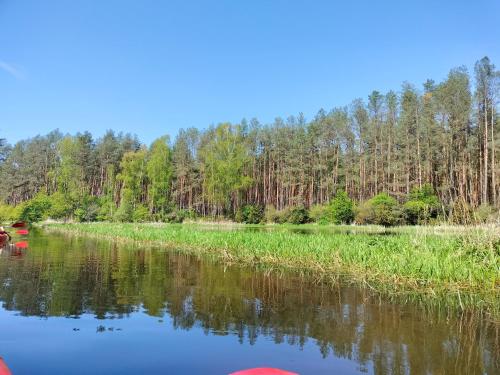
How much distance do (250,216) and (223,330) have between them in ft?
150

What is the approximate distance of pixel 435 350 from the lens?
18.8 ft

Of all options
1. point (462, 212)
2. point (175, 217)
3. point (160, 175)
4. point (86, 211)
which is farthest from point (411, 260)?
point (86, 211)

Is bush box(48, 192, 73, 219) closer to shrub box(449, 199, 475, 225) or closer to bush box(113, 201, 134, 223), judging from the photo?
bush box(113, 201, 134, 223)

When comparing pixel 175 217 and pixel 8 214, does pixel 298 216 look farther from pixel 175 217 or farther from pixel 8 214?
pixel 8 214

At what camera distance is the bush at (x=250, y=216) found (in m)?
52.3

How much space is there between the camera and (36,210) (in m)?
55.5

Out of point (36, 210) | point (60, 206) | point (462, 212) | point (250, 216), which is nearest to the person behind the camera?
point (462, 212)

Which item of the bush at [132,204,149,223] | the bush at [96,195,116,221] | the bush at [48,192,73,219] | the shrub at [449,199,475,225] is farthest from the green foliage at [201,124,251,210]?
the shrub at [449,199,475,225]

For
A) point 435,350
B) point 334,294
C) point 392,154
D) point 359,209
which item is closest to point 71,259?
point 334,294

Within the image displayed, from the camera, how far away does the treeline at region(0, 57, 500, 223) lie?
1683 inches

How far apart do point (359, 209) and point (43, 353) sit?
40317mm

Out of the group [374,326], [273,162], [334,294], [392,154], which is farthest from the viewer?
[273,162]

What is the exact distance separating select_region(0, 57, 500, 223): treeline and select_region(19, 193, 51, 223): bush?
0.85 feet

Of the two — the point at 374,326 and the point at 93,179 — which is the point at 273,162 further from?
the point at 374,326
